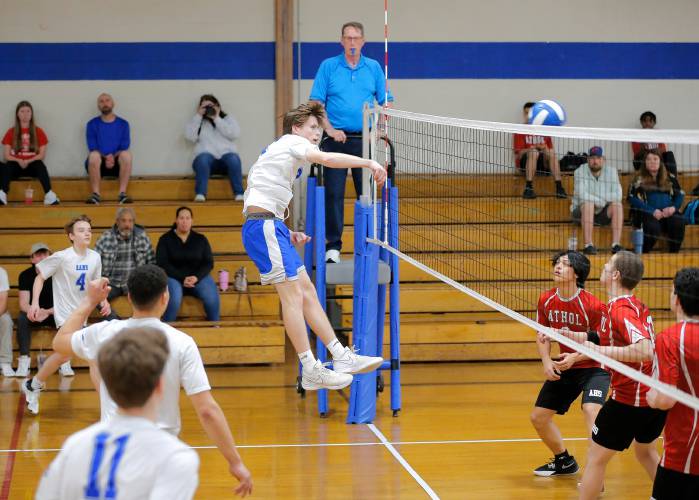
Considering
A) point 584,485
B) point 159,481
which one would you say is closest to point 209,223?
point 584,485

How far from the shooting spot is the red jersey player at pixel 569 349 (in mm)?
6535

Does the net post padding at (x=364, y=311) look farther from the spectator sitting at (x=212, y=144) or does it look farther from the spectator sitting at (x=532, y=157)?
the spectator sitting at (x=212, y=144)

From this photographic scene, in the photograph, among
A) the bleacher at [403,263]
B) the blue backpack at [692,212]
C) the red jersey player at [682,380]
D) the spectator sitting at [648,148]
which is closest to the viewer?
the red jersey player at [682,380]

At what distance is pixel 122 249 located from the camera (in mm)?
11094

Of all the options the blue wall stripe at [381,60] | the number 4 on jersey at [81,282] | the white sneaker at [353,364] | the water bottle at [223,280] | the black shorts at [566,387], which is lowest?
the black shorts at [566,387]

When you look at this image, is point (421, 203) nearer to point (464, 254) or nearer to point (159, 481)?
point (464, 254)

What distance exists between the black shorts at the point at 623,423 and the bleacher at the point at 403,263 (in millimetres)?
4724

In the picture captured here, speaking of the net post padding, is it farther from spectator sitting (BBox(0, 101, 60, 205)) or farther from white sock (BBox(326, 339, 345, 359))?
spectator sitting (BBox(0, 101, 60, 205))

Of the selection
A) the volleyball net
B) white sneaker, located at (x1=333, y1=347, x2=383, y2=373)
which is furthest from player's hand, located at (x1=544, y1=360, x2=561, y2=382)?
the volleyball net

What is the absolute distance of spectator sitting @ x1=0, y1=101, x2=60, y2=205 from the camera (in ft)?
42.3

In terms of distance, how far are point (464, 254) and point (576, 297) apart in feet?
14.9

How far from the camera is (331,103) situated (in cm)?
941

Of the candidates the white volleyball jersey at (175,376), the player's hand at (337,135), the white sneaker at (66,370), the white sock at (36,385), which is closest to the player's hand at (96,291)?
the white volleyball jersey at (175,376)

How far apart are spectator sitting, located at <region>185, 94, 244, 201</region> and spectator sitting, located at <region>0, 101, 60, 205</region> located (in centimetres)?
185
